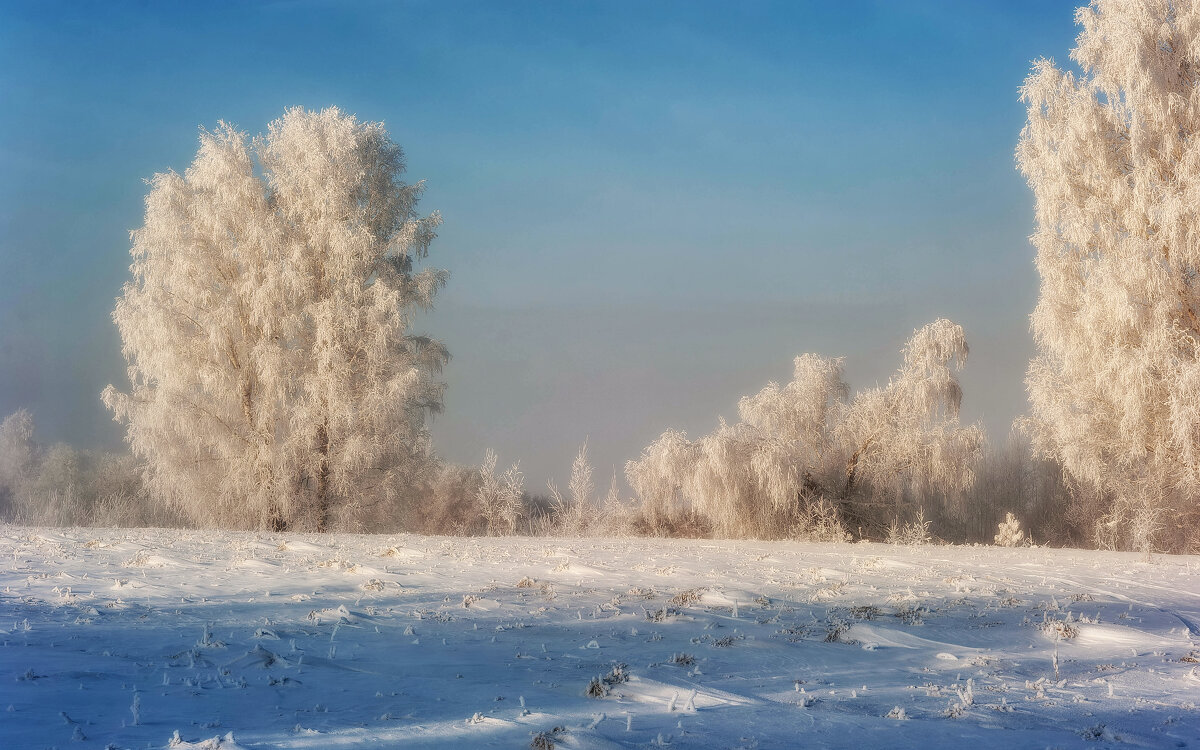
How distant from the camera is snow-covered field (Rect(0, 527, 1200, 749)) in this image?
3.44 meters

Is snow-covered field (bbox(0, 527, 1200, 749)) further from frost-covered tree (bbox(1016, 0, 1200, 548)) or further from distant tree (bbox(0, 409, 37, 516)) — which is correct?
distant tree (bbox(0, 409, 37, 516))

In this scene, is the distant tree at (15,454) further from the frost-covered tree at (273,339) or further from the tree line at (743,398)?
the frost-covered tree at (273,339)

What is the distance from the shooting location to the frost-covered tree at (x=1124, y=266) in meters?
15.9

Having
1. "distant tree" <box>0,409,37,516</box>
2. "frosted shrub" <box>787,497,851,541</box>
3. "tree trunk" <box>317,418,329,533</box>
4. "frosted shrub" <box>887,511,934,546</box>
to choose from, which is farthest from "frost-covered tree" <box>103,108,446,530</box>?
"distant tree" <box>0,409,37,516</box>

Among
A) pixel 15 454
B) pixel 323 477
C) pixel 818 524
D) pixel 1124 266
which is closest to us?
pixel 1124 266

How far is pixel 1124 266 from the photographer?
1617 cm

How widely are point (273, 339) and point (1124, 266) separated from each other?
18.5 m

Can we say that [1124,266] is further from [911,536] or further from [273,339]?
[273,339]

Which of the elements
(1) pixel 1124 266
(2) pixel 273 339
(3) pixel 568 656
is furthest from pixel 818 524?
(3) pixel 568 656

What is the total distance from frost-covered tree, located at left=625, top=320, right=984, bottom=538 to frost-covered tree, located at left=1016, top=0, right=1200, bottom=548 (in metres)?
2.09

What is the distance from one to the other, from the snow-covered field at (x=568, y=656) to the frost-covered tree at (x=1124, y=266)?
927cm

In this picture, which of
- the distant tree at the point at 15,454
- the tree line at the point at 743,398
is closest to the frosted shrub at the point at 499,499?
the tree line at the point at 743,398

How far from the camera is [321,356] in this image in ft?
59.8

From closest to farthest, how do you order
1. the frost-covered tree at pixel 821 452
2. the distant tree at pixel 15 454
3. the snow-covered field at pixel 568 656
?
the snow-covered field at pixel 568 656, the frost-covered tree at pixel 821 452, the distant tree at pixel 15 454
